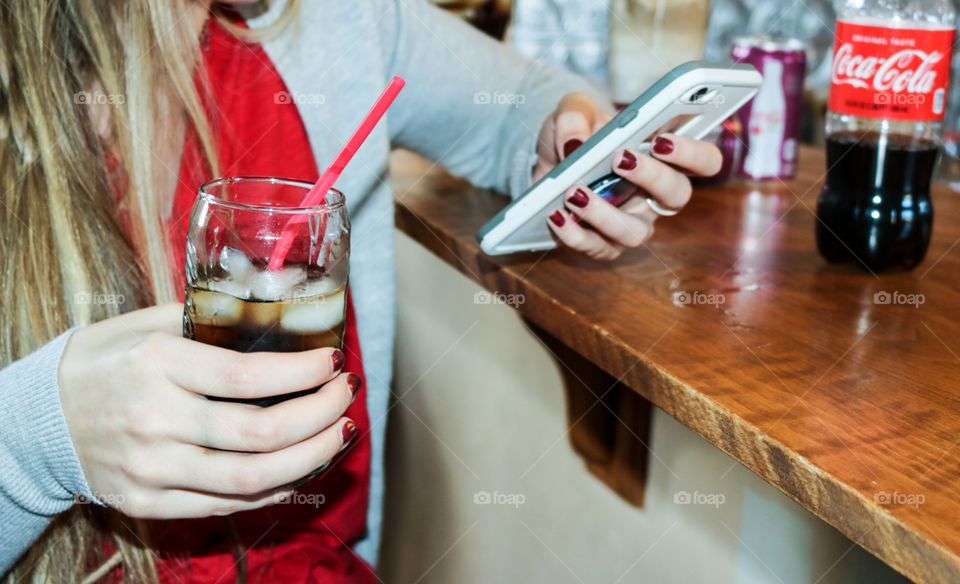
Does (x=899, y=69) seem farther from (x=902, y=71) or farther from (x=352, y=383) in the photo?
(x=352, y=383)

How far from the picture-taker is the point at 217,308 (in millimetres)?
584

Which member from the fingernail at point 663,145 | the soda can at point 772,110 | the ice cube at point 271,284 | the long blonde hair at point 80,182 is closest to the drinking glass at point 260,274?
the ice cube at point 271,284

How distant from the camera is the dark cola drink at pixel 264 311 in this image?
58cm

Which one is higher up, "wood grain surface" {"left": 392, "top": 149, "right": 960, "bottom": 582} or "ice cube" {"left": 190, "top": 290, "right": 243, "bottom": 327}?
"ice cube" {"left": 190, "top": 290, "right": 243, "bottom": 327}

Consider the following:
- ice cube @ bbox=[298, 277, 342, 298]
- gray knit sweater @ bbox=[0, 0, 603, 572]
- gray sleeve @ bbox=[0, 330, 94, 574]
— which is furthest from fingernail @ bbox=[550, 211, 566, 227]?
gray sleeve @ bbox=[0, 330, 94, 574]

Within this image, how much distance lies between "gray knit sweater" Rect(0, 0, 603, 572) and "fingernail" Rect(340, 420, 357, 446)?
0.46 m

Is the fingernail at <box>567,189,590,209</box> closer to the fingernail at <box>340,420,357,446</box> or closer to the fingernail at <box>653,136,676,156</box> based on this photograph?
the fingernail at <box>653,136,676,156</box>

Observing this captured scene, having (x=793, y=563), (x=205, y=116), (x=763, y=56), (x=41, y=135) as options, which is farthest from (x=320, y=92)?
(x=793, y=563)

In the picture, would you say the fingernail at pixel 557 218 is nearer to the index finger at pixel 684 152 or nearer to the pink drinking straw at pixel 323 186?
the index finger at pixel 684 152

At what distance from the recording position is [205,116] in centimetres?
87

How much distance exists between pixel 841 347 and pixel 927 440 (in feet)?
0.50

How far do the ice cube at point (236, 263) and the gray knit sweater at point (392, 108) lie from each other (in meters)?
0.43

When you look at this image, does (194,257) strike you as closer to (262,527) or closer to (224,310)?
(224,310)

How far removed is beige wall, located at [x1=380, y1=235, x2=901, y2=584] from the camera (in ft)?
3.19
